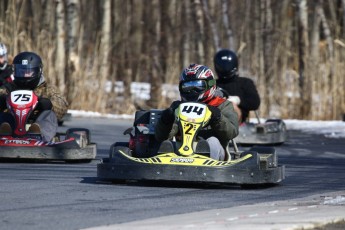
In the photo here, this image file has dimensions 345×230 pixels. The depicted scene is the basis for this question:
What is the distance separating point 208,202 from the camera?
9352mm

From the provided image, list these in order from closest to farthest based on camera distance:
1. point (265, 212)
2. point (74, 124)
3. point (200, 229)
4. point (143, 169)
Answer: point (200, 229), point (265, 212), point (143, 169), point (74, 124)

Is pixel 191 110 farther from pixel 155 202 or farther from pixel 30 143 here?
pixel 30 143

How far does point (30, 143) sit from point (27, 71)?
53.2 inches

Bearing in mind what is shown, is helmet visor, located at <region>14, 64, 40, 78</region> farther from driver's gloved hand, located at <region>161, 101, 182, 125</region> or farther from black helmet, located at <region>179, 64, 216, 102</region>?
driver's gloved hand, located at <region>161, 101, 182, 125</region>

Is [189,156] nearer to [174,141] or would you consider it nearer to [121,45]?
[174,141]

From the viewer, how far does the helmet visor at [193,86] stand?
11.0 meters

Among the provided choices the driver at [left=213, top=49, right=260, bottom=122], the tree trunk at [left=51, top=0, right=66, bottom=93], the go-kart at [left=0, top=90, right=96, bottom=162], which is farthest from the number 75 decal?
the tree trunk at [left=51, top=0, right=66, bottom=93]

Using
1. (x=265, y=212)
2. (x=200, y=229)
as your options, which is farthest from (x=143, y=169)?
(x=200, y=229)

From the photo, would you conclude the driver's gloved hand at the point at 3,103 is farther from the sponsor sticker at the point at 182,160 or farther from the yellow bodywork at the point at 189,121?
the sponsor sticker at the point at 182,160

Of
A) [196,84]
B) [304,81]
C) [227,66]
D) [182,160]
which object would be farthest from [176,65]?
[182,160]

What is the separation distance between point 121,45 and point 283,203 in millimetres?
23725

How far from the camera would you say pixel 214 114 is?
10695 millimetres

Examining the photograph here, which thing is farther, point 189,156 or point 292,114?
point 292,114

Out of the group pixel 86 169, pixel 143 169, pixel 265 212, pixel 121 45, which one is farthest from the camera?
pixel 121 45
